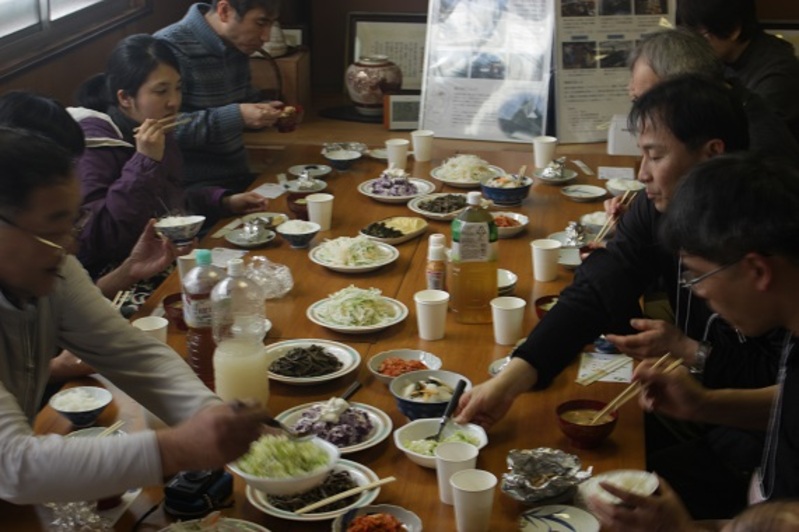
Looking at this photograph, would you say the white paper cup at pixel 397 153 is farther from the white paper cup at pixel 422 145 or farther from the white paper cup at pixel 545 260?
the white paper cup at pixel 545 260

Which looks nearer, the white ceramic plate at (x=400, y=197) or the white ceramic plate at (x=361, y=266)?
the white ceramic plate at (x=361, y=266)

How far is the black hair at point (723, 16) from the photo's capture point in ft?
12.8

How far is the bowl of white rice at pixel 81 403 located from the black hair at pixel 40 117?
715mm

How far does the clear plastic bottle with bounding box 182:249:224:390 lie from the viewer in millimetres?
2271

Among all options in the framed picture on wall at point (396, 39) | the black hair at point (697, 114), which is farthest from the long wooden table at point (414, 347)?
the framed picture on wall at point (396, 39)

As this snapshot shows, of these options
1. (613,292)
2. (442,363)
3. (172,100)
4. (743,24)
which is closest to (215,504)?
(442,363)

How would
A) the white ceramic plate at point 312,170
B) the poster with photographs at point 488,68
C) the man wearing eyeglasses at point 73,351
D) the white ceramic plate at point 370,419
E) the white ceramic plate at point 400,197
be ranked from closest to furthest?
1. the man wearing eyeglasses at point 73,351
2. the white ceramic plate at point 370,419
3. the white ceramic plate at point 400,197
4. the white ceramic plate at point 312,170
5. the poster with photographs at point 488,68

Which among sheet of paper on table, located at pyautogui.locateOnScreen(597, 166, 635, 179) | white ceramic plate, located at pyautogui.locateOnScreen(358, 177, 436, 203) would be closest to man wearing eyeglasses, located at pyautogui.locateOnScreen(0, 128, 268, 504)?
white ceramic plate, located at pyautogui.locateOnScreen(358, 177, 436, 203)

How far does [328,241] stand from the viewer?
10.3ft

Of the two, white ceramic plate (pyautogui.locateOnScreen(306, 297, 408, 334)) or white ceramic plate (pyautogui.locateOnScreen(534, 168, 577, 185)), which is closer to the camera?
white ceramic plate (pyautogui.locateOnScreen(306, 297, 408, 334))

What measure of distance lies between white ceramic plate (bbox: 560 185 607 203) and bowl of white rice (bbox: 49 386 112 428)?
2.02 metres

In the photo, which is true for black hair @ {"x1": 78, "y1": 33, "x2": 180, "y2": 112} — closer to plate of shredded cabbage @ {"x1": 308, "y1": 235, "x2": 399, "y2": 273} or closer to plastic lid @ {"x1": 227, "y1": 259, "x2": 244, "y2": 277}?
plate of shredded cabbage @ {"x1": 308, "y1": 235, "x2": 399, "y2": 273}

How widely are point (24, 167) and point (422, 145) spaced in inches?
102

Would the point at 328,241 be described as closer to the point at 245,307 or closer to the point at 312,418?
the point at 245,307
